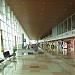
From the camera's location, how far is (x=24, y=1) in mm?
19484

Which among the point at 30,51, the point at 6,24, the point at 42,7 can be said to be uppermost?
the point at 42,7

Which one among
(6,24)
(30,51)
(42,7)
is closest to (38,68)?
(42,7)

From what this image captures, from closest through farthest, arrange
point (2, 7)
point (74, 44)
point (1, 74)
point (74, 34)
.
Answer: point (1, 74), point (2, 7), point (74, 34), point (74, 44)

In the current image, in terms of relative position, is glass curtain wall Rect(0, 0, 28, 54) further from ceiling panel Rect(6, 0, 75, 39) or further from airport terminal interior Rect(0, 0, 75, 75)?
ceiling panel Rect(6, 0, 75, 39)

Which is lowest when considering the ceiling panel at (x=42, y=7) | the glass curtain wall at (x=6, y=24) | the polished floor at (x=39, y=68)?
the polished floor at (x=39, y=68)

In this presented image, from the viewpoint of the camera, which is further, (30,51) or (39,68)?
(30,51)

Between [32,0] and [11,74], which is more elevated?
[32,0]

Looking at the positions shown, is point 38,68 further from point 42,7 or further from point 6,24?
point 6,24

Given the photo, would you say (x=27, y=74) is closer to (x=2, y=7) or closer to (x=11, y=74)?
(x=11, y=74)

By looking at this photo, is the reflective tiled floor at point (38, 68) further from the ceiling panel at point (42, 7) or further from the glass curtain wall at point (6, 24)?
the ceiling panel at point (42, 7)

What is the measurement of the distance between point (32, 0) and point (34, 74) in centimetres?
954

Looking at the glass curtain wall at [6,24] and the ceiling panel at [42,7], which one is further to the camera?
the glass curtain wall at [6,24]

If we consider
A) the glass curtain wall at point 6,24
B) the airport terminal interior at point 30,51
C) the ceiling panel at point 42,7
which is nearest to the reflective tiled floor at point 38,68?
the airport terminal interior at point 30,51

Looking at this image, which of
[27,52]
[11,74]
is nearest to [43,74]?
[11,74]
